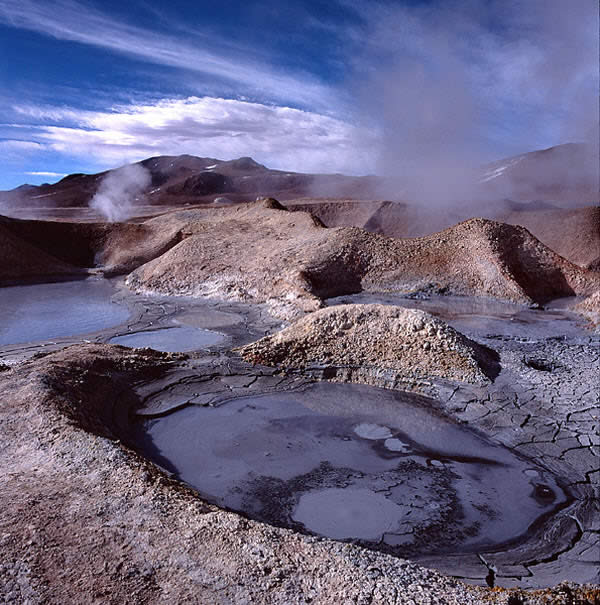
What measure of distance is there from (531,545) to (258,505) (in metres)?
2.59

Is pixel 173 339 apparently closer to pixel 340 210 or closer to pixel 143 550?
pixel 143 550

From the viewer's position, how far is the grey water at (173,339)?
10.6 meters

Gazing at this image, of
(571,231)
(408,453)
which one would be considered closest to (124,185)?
(571,231)

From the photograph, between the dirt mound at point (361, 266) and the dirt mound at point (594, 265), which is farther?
the dirt mound at point (594, 265)

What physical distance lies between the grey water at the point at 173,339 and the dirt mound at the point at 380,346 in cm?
165

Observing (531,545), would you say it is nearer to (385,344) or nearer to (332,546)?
(332,546)

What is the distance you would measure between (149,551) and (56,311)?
12.2m

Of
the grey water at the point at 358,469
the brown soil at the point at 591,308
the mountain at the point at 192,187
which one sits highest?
the mountain at the point at 192,187

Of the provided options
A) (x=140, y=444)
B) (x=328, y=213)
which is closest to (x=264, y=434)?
(x=140, y=444)

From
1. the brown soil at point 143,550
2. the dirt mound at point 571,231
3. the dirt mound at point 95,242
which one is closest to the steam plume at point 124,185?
the dirt mound at point 95,242

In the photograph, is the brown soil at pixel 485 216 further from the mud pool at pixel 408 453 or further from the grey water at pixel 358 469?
the grey water at pixel 358 469

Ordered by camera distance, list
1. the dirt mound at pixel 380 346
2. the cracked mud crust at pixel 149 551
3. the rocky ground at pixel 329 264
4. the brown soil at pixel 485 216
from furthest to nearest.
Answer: the brown soil at pixel 485 216
the rocky ground at pixel 329 264
the dirt mound at pixel 380 346
the cracked mud crust at pixel 149 551

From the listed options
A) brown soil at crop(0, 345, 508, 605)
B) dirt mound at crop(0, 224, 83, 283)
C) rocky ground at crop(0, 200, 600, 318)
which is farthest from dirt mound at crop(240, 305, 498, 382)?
dirt mound at crop(0, 224, 83, 283)

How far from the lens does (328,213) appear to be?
118ft
